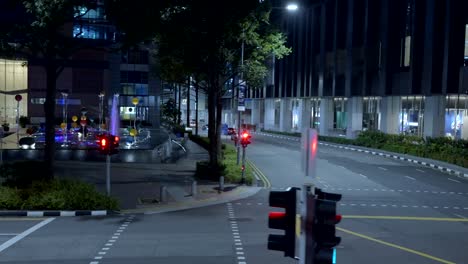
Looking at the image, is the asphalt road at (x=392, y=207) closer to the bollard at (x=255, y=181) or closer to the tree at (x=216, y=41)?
the bollard at (x=255, y=181)

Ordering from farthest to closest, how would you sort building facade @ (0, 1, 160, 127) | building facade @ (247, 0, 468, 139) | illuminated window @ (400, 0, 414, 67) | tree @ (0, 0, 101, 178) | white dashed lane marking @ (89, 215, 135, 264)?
building facade @ (0, 1, 160, 127) → illuminated window @ (400, 0, 414, 67) → building facade @ (247, 0, 468, 139) → tree @ (0, 0, 101, 178) → white dashed lane marking @ (89, 215, 135, 264)

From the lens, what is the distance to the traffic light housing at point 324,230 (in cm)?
595

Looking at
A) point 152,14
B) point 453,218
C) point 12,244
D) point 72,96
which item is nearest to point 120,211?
point 12,244

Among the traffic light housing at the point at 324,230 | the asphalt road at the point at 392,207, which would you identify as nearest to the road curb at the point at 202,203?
the asphalt road at the point at 392,207

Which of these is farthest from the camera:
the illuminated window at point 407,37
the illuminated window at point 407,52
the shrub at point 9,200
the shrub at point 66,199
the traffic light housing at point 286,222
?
the illuminated window at point 407,52

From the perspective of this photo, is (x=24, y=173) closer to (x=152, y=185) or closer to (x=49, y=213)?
(x=49, y=213)

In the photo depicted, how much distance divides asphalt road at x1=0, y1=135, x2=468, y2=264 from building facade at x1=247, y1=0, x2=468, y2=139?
2154 cm

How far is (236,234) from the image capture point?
50.3 feet

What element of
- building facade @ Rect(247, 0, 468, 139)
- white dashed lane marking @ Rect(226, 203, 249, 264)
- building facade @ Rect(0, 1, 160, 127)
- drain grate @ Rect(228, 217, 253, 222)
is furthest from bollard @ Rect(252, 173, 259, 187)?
building facade @ Rect(0, 1, 160, 127)

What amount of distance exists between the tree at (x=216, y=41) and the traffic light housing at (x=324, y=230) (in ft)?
66.6

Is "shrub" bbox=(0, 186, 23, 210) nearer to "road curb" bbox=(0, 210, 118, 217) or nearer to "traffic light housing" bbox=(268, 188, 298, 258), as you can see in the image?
"road curb" bbox=(0, 210, 118, 217)

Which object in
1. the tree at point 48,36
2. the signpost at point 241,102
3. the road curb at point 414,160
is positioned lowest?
the road curb at point 414,160

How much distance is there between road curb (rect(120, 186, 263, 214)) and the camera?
19328 mm

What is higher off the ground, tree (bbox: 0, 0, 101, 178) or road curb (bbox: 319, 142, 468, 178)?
tree (bbox: 0, 0, 101, 178)
